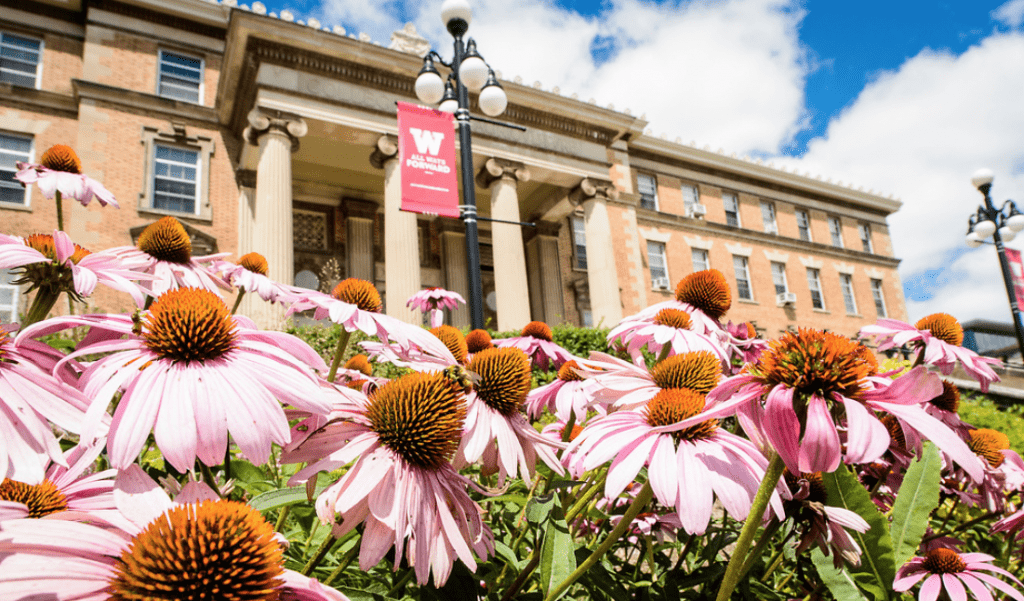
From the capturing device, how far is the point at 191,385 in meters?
0.85

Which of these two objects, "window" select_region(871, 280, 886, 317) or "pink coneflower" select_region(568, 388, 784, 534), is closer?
"pink coneflower" select_region(568, 388, 784, 534)

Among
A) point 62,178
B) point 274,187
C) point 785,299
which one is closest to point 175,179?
point 274,187

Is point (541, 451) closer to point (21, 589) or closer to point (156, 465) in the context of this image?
point (21, 589)

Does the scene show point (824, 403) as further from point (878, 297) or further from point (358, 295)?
point (878, 297)

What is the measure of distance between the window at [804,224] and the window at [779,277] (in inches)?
117

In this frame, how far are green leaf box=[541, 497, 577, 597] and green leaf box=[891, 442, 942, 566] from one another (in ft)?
2.44

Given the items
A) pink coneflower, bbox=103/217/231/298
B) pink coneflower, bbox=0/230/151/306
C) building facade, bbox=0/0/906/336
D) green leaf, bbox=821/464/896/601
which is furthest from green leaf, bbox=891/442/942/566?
building facade, bbox=0/0/906/336

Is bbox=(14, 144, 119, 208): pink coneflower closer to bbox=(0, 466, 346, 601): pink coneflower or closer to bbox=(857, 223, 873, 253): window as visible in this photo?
bbox=(0, 466, 346, 601): pink coneflower

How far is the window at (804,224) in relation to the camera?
3116 centimetres

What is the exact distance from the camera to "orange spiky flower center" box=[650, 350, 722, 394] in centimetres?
142

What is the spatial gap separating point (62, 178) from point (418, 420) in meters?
2.37

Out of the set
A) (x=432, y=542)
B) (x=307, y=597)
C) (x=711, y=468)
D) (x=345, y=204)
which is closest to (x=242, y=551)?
(x=307, y=597)

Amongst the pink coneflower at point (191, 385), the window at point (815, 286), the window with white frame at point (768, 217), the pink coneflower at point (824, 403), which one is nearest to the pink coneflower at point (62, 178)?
the pink coneflower at point (191, 385)

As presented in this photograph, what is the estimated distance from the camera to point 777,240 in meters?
29.4
